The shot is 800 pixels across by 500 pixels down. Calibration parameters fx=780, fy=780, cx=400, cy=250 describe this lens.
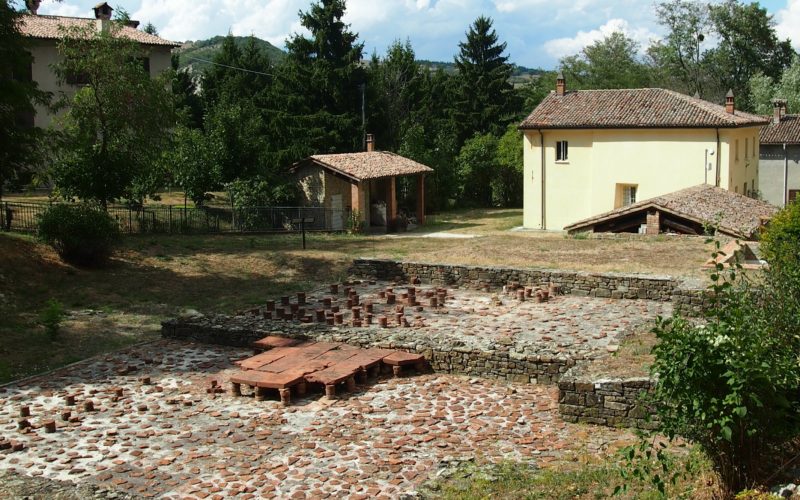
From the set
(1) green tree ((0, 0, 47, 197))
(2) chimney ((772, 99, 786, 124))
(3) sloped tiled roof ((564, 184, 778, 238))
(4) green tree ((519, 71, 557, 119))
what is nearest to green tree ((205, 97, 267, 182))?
(1) green tree ((0, 0, 47, 197))

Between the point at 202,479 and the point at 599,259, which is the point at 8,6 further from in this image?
the point at 599,259

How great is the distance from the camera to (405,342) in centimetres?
1352

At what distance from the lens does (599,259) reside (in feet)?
75.4

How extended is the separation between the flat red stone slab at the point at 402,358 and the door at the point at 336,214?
21.5 metres

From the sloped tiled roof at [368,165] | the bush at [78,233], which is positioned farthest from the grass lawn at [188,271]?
the sloped tiled roof at [368,165]

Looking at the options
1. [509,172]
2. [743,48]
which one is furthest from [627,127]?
[743,48]

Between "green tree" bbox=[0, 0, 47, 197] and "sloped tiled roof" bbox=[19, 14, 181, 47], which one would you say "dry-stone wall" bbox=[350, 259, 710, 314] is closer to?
"green tree" bbox=[0, 0, 47, 197]

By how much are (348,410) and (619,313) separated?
7.48 meters

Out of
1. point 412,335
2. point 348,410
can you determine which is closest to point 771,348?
point 348,410

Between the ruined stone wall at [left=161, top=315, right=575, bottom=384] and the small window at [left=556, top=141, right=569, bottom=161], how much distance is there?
24.1m

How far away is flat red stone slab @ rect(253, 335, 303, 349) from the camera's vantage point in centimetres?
1408

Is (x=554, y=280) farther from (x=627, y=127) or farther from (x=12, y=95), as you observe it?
(x=627, y=127)

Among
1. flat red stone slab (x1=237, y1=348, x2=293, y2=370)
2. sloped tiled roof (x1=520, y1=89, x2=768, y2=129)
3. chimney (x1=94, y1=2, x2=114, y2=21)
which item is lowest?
flat red stone slab (x1=237, y1=348, x2=293, y2=370)

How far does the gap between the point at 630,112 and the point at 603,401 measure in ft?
90.4
